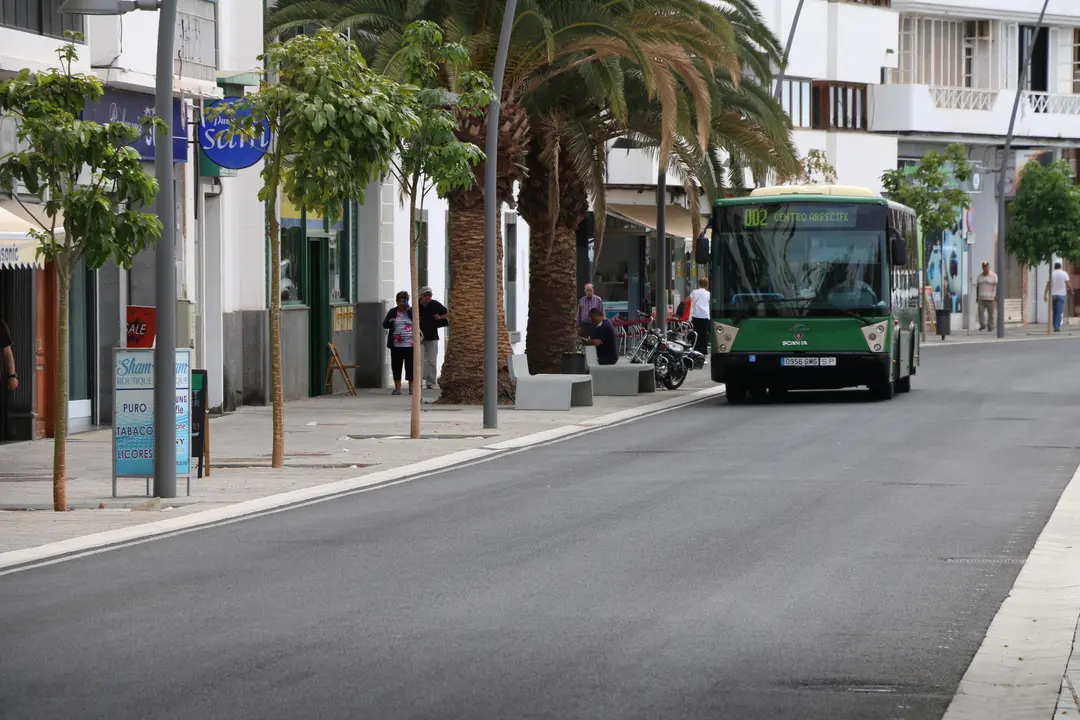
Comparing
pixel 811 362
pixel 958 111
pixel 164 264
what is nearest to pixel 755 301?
pixel 811 362

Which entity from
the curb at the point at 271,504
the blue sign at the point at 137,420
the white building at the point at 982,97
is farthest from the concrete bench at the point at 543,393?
the white building at the point at 982,97

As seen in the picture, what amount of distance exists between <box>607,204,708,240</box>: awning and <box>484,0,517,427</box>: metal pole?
1070 inches

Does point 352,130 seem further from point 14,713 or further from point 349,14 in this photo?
point 14,713

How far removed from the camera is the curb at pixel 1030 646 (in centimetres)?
778

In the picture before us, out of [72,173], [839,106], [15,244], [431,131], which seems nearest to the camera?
[72,173]

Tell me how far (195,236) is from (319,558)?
53.4 ft

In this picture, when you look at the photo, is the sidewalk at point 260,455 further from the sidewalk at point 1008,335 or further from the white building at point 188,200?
the sidewalk at point 1008,335

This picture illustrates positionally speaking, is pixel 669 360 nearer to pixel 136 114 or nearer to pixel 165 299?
pixel 136 114

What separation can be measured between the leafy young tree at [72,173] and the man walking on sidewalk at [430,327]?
16.4m

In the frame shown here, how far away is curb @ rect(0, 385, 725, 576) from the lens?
12.9 metres

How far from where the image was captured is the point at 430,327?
3322cm

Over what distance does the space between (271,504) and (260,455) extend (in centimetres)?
514

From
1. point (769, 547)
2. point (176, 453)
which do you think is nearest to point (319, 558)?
point (769, 547)

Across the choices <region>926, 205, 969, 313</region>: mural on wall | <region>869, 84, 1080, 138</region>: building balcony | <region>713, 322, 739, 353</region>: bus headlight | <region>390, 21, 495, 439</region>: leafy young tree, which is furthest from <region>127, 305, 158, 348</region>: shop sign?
<region>926, 205, 969, 313</region>: mural on wall
